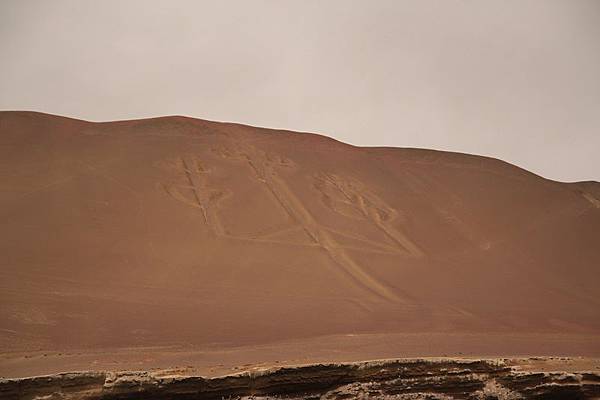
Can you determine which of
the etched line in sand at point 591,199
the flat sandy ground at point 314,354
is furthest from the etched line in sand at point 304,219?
the etched line in sand at point 591,199

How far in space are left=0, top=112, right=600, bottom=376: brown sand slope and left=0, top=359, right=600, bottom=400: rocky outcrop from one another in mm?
3807

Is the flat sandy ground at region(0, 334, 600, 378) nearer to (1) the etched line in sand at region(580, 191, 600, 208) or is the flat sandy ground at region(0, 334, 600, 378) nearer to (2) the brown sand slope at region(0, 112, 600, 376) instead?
(2) the brown sand slope at region(0, 112, 600, 376)

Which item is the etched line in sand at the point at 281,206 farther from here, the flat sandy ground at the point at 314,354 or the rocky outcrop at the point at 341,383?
the rocky outcrop at the point at 341,383

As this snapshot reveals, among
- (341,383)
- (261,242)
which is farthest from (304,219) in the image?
(341,383)

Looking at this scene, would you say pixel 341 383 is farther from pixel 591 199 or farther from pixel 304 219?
pixel 591 199

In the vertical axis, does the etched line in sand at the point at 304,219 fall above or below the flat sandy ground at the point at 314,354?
above

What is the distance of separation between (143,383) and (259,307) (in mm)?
6537

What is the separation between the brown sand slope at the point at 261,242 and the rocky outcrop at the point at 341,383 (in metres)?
3.81

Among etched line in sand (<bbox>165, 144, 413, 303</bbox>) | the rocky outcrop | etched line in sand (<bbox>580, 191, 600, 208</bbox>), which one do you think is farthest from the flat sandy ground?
etched line in sand (<bbox>580, 191, 600, 208</bbox>)

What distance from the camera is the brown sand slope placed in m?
11.5

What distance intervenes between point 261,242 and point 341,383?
9456 mm

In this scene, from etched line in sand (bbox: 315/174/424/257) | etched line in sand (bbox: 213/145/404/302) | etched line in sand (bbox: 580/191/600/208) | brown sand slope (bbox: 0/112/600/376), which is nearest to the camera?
brown sand slope (bbox: 0/112/600/376)

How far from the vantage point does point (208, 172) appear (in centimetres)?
1920

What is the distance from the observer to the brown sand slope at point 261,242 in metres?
11.5
